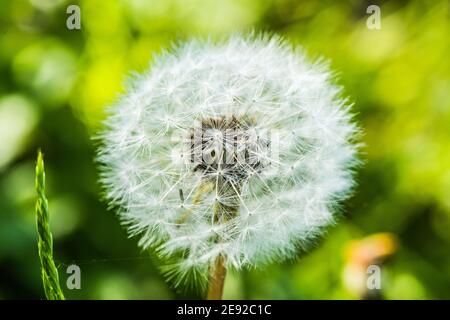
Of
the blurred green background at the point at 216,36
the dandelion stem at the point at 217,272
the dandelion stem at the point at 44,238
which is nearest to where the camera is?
the dandelion stem at the point at 44,238

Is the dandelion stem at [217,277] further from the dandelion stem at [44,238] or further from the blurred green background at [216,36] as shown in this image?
the blurred green background at [216,36]

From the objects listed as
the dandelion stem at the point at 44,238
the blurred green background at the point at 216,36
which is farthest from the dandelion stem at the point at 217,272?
the blurred green background at the point at 216,36

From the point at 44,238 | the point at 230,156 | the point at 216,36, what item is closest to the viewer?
the point at 44,238

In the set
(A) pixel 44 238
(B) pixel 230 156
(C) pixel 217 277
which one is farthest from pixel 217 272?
(A) pixel 44 238

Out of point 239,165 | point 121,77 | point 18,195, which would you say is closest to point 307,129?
point 239,165

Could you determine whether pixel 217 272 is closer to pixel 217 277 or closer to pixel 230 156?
pixel 217 277

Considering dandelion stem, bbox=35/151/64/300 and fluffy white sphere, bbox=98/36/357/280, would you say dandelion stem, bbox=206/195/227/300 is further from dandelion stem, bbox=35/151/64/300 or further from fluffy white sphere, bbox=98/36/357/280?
dandelion stem, bbox=35/151/64/300

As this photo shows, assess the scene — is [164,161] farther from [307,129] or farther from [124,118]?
[307,129]
